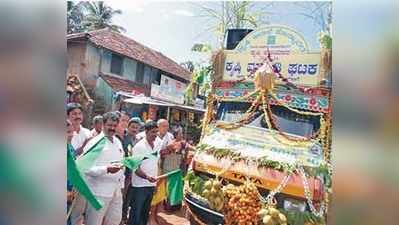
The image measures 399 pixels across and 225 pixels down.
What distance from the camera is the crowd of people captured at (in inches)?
89.1

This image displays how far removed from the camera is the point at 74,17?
222cm

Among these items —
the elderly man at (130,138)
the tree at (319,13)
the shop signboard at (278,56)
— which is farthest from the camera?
the elderly man at (130,138)

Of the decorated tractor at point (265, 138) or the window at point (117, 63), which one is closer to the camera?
the decorated tractor at point (265, 138)

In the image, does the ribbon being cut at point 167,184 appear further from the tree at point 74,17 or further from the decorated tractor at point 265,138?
the tree at point 74,17

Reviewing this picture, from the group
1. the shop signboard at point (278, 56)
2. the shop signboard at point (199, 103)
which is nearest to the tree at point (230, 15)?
the shop signboard at point (278, 56)

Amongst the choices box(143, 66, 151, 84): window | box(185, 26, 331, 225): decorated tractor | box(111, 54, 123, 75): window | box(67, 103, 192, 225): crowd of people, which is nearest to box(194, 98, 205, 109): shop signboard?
box(185, 26, 331, 225): decorated tractor

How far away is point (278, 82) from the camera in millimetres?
2047

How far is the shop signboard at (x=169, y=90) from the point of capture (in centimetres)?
222

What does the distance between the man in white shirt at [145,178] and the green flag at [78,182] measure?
0.18 m

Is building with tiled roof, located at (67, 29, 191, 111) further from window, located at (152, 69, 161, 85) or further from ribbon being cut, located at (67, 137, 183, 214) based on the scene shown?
ribbon being cut, located at (67, 137, 183, 214)

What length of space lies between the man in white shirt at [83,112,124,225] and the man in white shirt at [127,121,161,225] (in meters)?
0.07

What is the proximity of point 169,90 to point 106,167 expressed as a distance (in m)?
0.47
